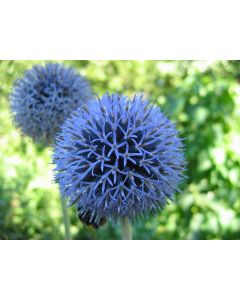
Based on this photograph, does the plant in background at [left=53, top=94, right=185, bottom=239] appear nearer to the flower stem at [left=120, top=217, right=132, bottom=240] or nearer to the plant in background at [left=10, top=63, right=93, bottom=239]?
the flower stem at [left=120, top=217, right=132, bottom=240]

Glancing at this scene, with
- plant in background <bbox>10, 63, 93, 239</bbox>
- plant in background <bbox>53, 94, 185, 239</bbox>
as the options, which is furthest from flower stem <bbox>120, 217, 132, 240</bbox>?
plant in background <bbox>10, 63, 93, 239</bbox>

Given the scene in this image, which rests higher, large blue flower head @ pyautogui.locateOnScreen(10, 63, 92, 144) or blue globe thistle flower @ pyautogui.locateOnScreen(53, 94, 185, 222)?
large blue flower head @ pyautogui.locateOnScreen(10, 63, 92, 144)

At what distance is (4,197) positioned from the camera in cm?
224

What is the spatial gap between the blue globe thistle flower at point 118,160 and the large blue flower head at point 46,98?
1.04ft

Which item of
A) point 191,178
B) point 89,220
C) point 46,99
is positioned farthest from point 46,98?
point 191,178

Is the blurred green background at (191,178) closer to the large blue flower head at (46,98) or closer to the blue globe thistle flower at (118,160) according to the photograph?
the large blue flower head at (46,98)

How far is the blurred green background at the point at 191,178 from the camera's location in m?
2.04

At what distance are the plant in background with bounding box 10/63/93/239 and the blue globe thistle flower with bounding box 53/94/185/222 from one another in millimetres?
317

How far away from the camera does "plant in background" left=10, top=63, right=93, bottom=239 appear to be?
1432 millimetres

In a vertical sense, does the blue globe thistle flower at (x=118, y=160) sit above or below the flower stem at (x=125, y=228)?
above

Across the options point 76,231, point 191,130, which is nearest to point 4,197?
point 76,231

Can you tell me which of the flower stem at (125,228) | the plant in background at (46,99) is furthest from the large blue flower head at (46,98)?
the flower stem at (125,228)

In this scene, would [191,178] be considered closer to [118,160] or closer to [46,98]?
[46,98]
